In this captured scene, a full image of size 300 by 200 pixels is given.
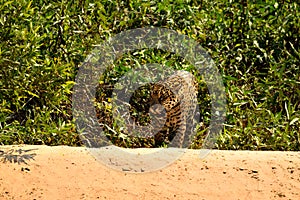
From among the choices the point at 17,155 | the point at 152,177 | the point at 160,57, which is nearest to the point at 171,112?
the point at 160,57

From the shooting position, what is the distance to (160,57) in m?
4.38

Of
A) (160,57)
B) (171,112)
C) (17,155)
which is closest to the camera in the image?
(17,155)

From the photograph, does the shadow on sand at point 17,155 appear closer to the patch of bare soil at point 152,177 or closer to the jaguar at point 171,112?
the patch of bare soil at point 152,177

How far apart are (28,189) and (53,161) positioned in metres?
0.29

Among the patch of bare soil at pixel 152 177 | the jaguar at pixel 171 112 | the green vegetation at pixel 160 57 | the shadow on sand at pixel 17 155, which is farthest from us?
the jaguar at pixel 171 112

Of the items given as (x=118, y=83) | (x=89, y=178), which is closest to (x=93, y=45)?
(x=118, y=83)

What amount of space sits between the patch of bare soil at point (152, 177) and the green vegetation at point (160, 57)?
489mm

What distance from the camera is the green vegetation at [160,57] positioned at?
13.1 ft

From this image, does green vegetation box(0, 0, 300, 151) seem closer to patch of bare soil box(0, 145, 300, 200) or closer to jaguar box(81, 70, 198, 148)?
jaguar box(81, 70, 198, 148)

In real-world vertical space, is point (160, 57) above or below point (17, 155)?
above

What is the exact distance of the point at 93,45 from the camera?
435cm

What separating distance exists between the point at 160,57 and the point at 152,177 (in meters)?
1.31

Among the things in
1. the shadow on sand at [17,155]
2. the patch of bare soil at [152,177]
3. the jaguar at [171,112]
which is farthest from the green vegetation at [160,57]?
the patch of bare soil at [152,177]

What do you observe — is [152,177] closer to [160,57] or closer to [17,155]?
[17,155]
